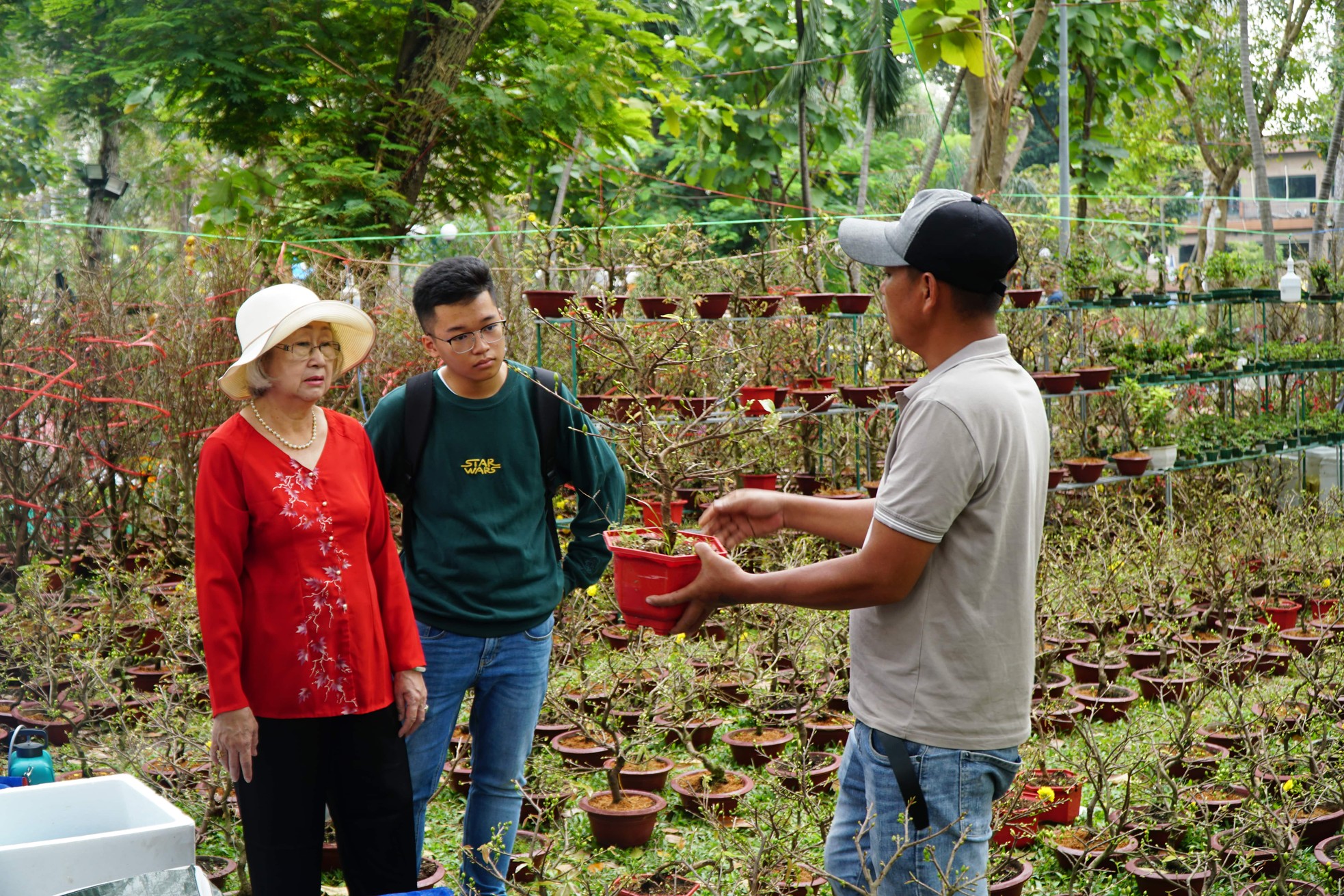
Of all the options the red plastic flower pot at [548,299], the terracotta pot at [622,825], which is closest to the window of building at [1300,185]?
the red plastic flower pot at [548,299]

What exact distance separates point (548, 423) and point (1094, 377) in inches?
239

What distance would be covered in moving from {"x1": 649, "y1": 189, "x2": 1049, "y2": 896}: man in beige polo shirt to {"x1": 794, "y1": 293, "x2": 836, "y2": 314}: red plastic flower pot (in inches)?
187

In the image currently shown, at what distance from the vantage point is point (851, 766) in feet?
6.78

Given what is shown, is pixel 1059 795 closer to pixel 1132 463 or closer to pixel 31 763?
pixel 31 763

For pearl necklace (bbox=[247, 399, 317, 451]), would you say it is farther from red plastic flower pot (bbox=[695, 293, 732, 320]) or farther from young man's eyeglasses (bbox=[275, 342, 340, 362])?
red plastic flower pot (bbox=[695, 293, 732, 320])

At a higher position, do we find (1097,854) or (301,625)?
(301,625)

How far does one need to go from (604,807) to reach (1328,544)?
17.7ft

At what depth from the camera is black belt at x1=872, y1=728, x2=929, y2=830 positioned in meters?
1.90

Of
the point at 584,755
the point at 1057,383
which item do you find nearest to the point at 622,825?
the point at 584,755

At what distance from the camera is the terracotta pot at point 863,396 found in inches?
277

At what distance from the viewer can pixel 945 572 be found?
1.87 meters

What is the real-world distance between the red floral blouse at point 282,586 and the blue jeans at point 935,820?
3.76 ft

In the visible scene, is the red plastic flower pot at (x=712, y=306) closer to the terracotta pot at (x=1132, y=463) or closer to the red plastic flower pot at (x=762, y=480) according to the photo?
the red plastic flower pot at (x=762, y=480)

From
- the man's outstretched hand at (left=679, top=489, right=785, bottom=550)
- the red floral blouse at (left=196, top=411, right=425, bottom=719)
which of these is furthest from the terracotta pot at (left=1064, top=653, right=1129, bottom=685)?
Result: the red floral blouse at (left=196, top=411, right=425, bottom=719)
